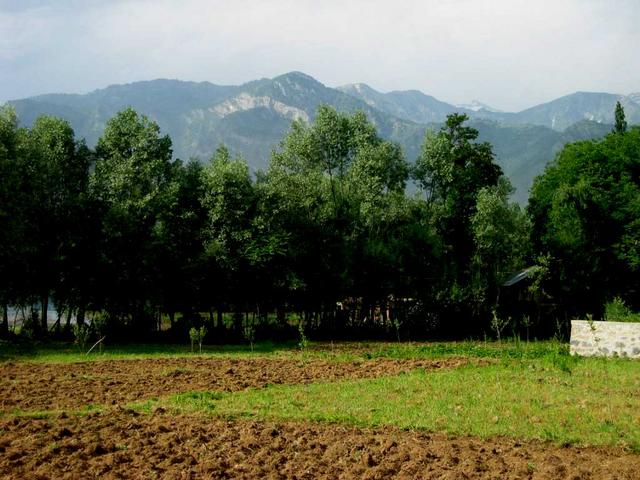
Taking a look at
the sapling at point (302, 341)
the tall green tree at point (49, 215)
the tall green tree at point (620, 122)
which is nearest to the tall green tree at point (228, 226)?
the sapling at point (302, 341)

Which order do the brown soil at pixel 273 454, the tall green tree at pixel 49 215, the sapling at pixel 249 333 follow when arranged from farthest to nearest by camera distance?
the tall green tree at pixel 49 215 < the sapling at pixel 249 333 < the brown soil at pixel 273 454

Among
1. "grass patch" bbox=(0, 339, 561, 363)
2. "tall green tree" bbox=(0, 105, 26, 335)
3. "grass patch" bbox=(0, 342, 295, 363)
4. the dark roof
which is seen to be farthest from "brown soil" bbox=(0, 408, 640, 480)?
the dark roof

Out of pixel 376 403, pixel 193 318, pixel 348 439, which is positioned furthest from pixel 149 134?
pixel 348 439

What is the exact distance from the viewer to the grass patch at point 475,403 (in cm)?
1391

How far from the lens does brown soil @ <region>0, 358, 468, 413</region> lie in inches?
702

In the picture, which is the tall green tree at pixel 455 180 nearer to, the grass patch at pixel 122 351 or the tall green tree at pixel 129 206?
the grass patch at pixel 122 351

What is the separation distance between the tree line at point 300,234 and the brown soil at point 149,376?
34.9 feet

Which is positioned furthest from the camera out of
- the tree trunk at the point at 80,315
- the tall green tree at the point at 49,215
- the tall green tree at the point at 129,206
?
the tree trunk at the point at 80,315

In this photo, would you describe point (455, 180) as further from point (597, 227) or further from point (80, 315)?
point (80, 315)

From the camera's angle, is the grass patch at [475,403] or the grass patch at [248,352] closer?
the grass patch at [475,403]

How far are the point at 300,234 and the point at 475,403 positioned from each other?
27.4 metres

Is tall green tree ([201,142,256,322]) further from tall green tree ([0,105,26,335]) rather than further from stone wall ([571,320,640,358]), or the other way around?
stone wall ([571,320,640,358])

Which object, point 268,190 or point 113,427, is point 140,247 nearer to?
point 268,190

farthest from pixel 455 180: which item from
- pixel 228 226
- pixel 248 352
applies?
pixel 248 352
